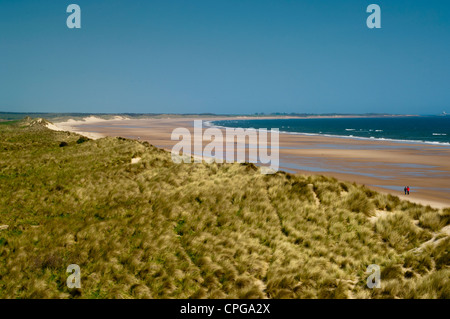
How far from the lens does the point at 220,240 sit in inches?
396

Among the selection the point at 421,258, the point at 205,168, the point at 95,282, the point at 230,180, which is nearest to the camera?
the point at 95,282

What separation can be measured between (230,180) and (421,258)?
940 cm

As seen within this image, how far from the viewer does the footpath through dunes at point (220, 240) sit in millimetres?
7750

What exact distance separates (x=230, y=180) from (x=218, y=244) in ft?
21.9

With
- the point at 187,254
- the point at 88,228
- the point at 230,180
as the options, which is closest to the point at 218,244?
the point at 187,254

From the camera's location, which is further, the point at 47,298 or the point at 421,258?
the point at 421,258

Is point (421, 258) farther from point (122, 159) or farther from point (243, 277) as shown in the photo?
point (122, 159)

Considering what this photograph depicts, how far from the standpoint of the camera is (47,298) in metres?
7.01

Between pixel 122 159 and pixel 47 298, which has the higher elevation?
pixel 122 159

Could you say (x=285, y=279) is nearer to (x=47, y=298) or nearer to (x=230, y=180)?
(x=47, y=298)

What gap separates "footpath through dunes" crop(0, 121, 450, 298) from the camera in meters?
7.75
